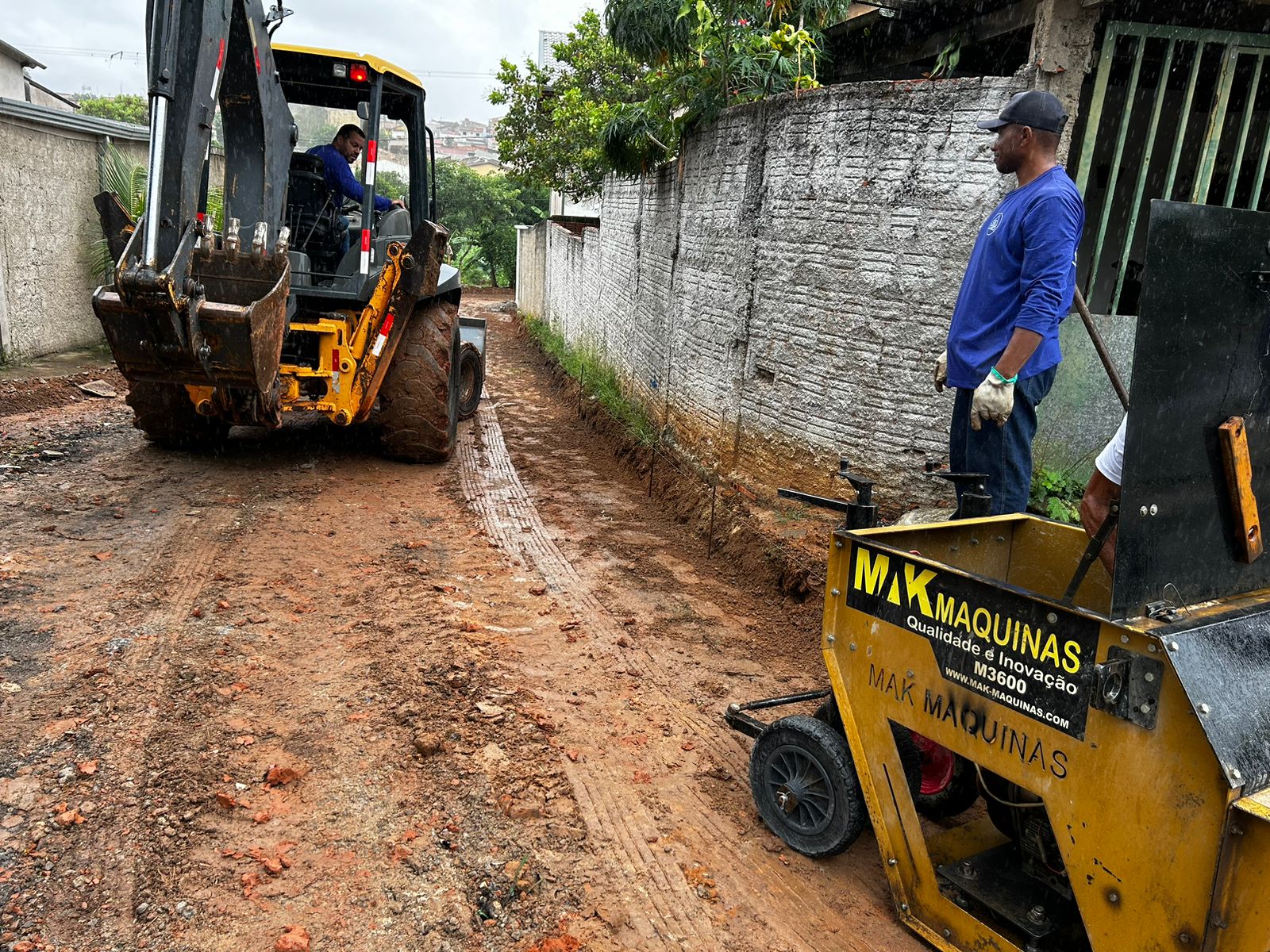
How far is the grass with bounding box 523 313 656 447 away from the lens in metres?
8.95

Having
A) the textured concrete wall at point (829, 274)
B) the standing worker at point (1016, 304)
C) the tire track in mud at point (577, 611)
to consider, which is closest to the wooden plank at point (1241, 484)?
the standing worker at point (1016, 304)

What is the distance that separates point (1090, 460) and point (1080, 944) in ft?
11.4

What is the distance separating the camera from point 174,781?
→ 314 cm

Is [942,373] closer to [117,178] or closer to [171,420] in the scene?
[171,420]

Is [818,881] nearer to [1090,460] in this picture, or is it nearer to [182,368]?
[1090,460]

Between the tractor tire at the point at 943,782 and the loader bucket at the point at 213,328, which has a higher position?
the loader bucket at the point at 213,328

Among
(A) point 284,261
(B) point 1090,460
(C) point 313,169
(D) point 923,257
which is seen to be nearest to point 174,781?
(A) point 284,261

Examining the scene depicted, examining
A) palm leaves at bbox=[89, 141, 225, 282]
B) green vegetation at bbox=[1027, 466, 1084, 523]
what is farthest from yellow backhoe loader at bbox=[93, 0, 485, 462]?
palm leaves at bbox=[89, 141, 225, 282]

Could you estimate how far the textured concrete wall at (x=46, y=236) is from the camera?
9.96 meters

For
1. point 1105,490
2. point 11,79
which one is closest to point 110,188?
point 1105,490

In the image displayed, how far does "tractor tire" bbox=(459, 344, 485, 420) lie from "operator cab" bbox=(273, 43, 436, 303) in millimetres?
2299

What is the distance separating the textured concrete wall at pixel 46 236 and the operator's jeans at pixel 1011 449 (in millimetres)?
10523

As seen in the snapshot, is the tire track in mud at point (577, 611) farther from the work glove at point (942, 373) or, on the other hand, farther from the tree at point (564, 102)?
the tree at point (564, 102)

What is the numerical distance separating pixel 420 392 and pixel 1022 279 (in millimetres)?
5204
